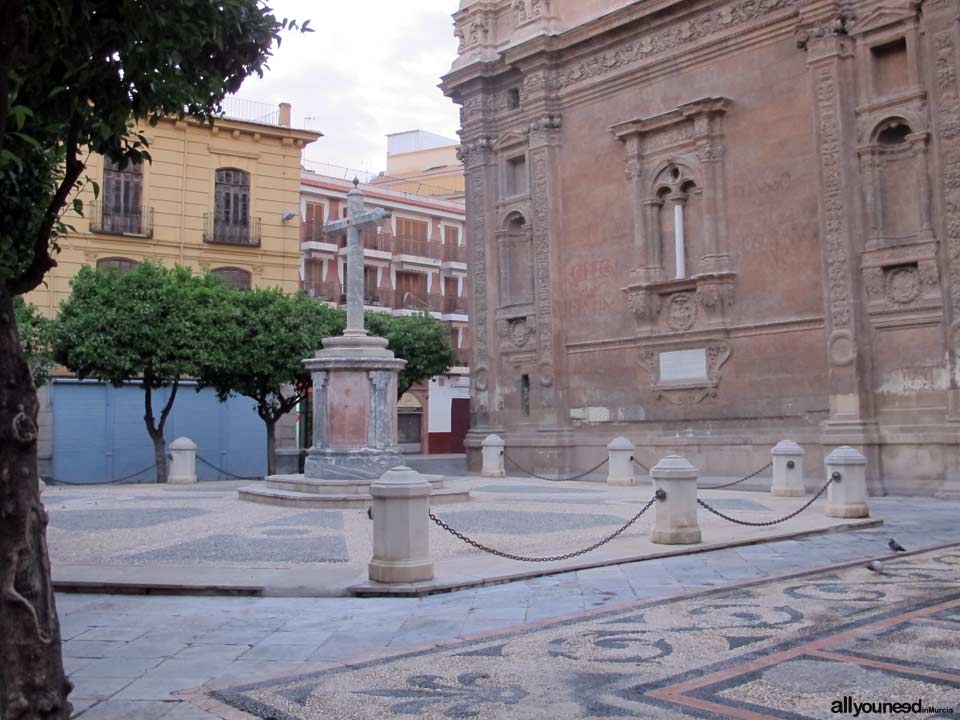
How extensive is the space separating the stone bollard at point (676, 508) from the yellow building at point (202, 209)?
75.2 ft

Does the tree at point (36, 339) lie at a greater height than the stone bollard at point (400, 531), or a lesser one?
greater

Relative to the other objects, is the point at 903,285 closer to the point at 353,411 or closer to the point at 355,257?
the point at 355,257

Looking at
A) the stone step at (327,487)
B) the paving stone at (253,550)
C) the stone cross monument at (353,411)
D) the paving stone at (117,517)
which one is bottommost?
the paving stone at (253,550)

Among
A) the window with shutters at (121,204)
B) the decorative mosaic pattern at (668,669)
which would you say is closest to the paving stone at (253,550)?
the decorative mosaic pattern at (668,669)

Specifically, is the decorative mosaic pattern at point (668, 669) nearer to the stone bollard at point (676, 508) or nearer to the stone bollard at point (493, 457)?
the stone bollard at point (676, 508)

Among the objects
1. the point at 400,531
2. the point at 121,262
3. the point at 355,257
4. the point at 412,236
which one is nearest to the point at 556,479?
the point at 355,257

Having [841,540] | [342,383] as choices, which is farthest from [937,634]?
[342,383]

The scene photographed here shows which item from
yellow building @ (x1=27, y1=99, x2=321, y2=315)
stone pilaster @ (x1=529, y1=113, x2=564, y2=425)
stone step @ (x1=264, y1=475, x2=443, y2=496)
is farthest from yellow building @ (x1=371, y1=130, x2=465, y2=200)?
stone step @ (x1=264, y1=475, x2=443, y2=496)

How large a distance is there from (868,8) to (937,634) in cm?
1735

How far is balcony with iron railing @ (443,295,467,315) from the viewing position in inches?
1793

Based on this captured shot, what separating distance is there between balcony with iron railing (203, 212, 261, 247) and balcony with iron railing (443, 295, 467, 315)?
519 inches

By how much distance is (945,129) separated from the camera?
18.9m

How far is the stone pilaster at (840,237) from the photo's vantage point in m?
19.7

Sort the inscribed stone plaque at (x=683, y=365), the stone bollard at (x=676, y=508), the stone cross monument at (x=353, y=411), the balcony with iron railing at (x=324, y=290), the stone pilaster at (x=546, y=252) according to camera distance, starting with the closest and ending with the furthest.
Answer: the stone bollard at (x=676, y=508) → the stone cross monument at (x=353, y=411) → the inscribed stone plaque at (x=683, y=365) → the stone pilaster at (x=546, y=252) → the balcony with iron railing at (x=324, y=290)
